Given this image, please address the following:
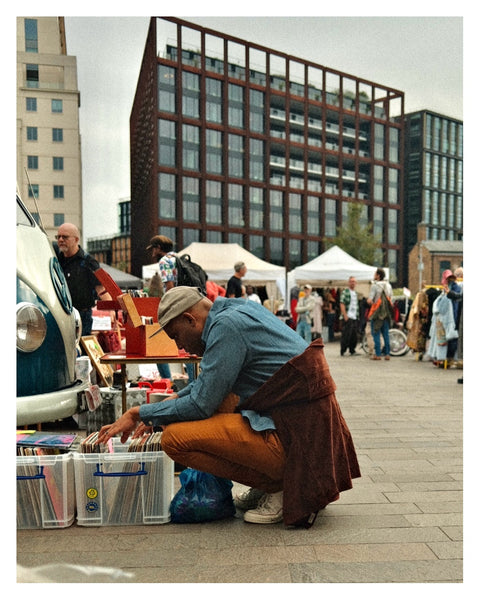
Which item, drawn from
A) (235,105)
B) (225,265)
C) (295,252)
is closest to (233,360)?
(225,265)

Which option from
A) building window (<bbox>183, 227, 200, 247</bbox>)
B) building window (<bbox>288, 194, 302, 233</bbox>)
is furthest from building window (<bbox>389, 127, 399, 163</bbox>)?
building window (<bbox>183, 227, 200, 247</bbox>)

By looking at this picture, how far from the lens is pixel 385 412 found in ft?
23.6

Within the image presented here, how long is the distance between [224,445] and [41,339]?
4.24 ft

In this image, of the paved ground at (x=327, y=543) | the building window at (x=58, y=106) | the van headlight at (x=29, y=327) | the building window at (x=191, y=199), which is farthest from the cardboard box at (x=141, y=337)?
the building window at (x=191, y=199)

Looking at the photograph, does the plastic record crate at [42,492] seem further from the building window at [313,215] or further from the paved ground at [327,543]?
the building window at [313,215]

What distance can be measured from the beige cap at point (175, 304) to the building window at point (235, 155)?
65.5 m

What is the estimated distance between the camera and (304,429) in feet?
10.9

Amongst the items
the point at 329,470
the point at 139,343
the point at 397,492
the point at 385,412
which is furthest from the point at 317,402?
the point at 385,412

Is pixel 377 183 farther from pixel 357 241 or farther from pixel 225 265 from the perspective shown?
pixel 225 265

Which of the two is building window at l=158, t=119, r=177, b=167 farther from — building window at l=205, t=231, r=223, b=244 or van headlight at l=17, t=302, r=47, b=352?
van headlight at l=17, t=302, r=47, b=352

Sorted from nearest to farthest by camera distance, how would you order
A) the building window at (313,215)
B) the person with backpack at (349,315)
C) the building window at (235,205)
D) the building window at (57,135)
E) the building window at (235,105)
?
the person with backpack at (349,315) < the building window at (57,135) < the building window at (235,105) < the building window at (235,205) < the building window at (313,215)

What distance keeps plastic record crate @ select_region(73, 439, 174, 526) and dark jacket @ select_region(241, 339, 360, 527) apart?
71cm

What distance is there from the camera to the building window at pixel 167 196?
61.8 meters
